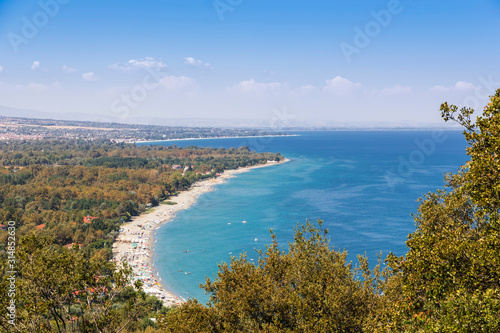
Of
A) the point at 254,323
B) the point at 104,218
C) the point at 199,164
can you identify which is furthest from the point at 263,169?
the point at 254,323

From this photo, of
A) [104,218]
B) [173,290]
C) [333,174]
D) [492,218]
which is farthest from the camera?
[333,174]

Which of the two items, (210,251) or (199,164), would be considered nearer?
(210,251)

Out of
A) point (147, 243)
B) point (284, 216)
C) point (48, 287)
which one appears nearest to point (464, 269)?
point (48, 287)

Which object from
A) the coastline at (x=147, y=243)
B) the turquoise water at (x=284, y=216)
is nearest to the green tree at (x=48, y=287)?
the coastline at (x=147, y=243)

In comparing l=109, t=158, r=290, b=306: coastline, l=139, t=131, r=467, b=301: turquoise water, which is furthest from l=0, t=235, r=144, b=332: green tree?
l=139, t=131, r=467, b=301: turquoise water

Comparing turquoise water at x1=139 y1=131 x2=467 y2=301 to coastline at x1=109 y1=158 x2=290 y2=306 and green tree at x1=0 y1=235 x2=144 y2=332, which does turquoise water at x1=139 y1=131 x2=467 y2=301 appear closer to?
coastline at x1=109 y1=158 x2=290 y2=306

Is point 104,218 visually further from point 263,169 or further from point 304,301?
point 263,169

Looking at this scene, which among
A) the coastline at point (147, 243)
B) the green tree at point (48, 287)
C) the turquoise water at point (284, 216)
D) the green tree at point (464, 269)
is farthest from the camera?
the turquoise water at point (284, 216)

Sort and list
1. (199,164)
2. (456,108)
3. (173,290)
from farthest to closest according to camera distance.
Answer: (199,164) < (173,290) < (456,108)

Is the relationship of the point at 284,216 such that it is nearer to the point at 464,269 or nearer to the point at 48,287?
the point at 48,287

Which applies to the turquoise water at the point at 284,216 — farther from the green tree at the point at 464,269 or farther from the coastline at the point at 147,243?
the green tree at the point at 464,269
